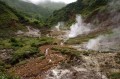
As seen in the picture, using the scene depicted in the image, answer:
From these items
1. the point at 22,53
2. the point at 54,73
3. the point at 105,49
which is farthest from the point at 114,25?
the point at 54,73

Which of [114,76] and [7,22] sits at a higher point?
[7,22]

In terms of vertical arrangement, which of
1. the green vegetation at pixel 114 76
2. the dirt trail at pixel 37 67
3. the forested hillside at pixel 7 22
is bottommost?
the green vegetation at pixel 114 76

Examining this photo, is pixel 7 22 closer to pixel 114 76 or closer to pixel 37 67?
pixel 37 67

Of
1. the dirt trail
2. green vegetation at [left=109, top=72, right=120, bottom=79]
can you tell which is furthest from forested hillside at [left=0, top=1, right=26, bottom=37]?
green vegetation at [left=109, top=72, right=120, bottom=79]

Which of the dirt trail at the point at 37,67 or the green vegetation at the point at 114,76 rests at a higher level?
the dirt trail at the point at 37,67

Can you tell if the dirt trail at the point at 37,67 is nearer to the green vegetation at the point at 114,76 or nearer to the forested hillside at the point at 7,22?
the green vegetation at the point at 114,76

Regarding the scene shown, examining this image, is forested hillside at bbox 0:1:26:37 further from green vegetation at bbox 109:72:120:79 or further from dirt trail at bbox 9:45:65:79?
green vegetation at bbox 109:72:120:79

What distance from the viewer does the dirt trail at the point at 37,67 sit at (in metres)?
36.8

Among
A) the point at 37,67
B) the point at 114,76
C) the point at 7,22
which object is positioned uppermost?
the point at 7,22

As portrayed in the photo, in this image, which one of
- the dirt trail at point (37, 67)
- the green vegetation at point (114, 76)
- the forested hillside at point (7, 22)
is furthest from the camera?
the forested hillside at point (7, 22)

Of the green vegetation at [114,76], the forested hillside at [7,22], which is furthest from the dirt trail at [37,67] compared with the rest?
the forested hillside at [7,22]

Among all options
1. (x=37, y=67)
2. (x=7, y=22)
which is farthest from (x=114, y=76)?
(x=7, y=22)

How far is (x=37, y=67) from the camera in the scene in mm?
39312

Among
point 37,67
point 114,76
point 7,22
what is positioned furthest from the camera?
point 7,22
